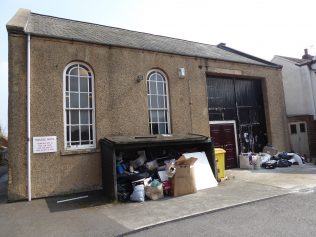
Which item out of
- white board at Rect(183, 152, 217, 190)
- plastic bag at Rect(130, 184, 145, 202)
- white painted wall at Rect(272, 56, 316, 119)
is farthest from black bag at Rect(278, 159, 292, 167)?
plastic bag at Rect(130, 184, 145, 202)

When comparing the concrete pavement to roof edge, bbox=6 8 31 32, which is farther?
roof edge, bbox=6 8 31 32

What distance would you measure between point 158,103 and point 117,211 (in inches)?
224

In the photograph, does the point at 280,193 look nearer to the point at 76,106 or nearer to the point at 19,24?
the point at 76,106

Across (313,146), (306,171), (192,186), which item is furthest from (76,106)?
(313,146)

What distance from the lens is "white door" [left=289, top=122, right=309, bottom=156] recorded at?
18.4 metres

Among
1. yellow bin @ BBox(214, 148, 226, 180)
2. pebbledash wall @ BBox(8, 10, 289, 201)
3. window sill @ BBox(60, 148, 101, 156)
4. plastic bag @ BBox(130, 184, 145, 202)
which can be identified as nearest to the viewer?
plastic bag @ BBox(130, 184, 145, 202)

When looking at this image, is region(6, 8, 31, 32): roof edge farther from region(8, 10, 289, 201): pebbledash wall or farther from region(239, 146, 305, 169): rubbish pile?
region(239, 146, 305, 169): rubbish pile

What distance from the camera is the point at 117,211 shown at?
7.38 metres

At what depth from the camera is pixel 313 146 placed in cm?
1791

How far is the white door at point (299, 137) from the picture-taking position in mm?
18375

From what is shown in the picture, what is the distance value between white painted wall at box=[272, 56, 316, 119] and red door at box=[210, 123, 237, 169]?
791 centimetres

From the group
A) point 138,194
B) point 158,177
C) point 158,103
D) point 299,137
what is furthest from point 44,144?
point 299,137

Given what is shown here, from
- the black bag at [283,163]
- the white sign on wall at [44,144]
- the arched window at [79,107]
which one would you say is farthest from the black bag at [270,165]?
the white sign on wall at [44,144]

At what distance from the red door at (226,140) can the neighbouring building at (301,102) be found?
6.01 metres
